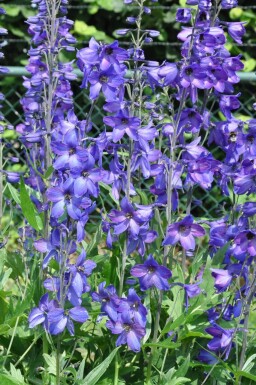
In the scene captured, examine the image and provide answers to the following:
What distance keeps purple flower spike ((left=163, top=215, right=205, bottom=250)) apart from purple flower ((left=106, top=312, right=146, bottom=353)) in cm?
30

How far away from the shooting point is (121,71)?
302cm

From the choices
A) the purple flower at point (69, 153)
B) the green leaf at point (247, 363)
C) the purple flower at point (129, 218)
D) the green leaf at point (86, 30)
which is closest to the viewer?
the purple flower at point (69, 153)

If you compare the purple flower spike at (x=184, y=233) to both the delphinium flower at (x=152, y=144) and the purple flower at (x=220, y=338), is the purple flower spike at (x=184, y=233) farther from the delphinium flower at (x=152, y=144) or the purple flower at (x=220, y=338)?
the purple flower at (x=220, y=338)

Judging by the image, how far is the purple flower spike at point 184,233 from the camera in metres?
3.07

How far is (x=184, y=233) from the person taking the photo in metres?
3.10

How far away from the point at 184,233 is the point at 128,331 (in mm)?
387

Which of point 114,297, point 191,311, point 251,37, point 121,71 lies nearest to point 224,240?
point 191,311

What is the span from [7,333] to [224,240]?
0.87m

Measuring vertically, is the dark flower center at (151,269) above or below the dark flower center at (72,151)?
below

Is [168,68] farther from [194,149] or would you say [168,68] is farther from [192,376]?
[192,376]

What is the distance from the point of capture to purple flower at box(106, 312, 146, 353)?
307cm

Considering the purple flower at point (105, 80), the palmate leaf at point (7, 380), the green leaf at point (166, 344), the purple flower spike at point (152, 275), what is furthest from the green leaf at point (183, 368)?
the purple flower at point (105, 80)

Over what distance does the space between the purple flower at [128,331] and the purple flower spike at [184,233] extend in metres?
0.30

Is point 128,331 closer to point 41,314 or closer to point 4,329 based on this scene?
point 41,314
